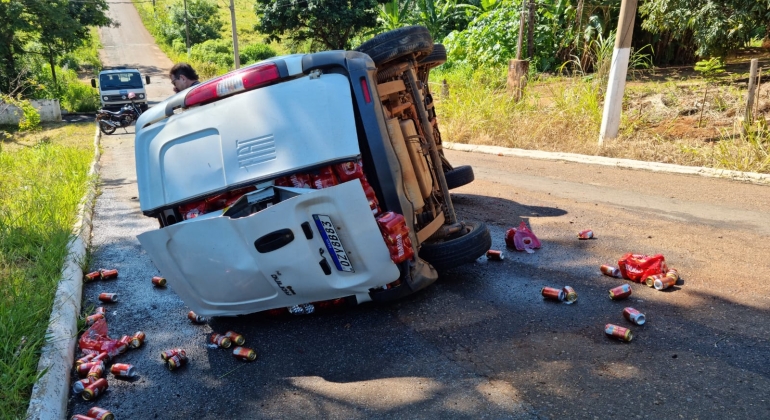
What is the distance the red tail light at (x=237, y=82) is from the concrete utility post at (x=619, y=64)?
763cm

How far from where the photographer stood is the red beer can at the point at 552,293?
4.46 meters

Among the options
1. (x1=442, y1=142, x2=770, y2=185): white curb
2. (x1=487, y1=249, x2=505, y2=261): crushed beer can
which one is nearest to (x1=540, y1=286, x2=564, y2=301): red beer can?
(x1=487, y1=249, x2=505, y2=261): crushed beer can

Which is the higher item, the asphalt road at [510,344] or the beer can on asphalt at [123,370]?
the asphalt road at [510,344]

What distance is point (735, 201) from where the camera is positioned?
22.9 feet

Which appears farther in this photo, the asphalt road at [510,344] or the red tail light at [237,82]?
the red tail light at [237,82]

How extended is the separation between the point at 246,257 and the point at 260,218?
1.08 feet

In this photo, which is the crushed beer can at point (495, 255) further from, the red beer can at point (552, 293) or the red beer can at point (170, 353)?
the red beer can at point (170, 353)

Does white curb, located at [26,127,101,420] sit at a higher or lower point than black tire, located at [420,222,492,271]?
lower

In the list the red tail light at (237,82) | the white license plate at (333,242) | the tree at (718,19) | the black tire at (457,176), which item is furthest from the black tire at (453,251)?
the tree at (718,19)

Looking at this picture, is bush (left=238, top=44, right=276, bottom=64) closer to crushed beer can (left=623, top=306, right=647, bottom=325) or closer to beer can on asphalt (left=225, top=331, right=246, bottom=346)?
beer can on asphalt (left=225, top=331, right=246, bottom=346)

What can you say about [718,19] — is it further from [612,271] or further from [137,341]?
[137,341]

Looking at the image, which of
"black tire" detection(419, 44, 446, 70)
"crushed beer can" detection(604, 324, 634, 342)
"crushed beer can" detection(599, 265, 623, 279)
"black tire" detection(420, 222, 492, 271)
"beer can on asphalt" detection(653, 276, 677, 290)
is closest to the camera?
"crushed beer can" detection(604, 324, 634, 342)

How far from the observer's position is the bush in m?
52.6

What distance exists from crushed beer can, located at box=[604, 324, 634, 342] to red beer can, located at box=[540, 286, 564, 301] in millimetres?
612
